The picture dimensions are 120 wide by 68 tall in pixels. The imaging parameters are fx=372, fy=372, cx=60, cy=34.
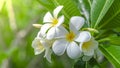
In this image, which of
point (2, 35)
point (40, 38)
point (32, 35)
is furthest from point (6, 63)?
point (40, 38)

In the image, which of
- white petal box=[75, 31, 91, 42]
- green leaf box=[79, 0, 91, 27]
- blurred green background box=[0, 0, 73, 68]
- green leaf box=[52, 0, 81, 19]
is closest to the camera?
white petal box=[75, 31, 91, 42]

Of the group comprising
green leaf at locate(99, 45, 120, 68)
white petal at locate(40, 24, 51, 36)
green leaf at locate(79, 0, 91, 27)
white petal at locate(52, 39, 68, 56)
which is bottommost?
green leaf at locate(99, 45, 120, 68)

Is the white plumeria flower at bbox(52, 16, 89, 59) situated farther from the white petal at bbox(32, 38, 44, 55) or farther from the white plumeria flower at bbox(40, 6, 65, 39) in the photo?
the white petal at bbox(32, 38, 44, 55)

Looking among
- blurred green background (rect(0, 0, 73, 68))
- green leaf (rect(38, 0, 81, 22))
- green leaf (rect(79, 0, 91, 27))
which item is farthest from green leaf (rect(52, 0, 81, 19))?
blurred green background (rect(0, 0, 73, 68))

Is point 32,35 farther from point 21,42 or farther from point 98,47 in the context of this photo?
point 98,47

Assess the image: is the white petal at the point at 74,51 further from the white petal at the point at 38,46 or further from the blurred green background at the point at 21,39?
the blurred green background at the point at 21,39

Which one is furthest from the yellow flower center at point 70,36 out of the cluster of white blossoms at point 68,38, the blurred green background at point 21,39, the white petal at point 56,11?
the blurred green background at point 21,39
